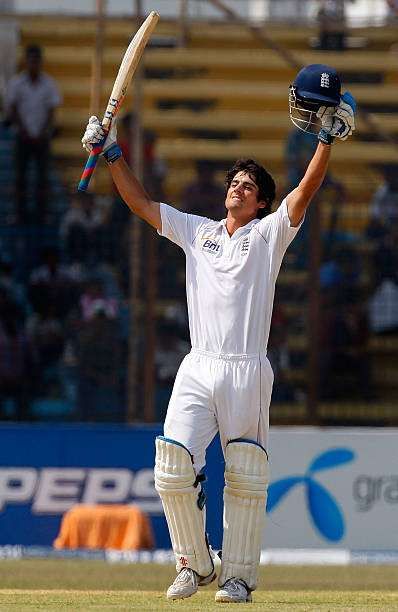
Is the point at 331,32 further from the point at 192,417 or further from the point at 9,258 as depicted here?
the point at 192,417

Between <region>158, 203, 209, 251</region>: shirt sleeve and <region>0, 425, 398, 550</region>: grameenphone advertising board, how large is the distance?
347 centimetres

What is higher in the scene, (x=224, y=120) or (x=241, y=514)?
(x=224, y=120)

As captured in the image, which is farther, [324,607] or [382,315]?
[382,315]

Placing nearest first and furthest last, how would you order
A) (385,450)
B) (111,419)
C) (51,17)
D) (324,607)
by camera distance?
(324,607), (385,450), (111,419), (51,17)

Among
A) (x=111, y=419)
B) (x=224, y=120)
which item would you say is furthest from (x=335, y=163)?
(x=111, y=419)

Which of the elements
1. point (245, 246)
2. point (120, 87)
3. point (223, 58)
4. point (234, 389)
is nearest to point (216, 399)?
Answer: point (234, 389)

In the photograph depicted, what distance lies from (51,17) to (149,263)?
148 inches

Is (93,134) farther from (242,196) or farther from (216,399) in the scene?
(216,399)

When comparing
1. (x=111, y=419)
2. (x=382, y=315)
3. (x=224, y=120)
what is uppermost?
(x=224, y=120)

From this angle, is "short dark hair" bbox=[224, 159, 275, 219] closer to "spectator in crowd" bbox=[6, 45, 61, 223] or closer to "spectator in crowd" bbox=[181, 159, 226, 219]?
"spectator in crowd" bbox=[181, 159, 226, 219]

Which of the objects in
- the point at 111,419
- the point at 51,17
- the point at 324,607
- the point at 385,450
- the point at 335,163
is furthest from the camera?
the point at 51,17

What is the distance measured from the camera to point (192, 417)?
6098 mm

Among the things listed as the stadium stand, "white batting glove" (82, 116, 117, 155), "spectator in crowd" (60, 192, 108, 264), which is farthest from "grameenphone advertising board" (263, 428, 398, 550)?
"white batting glove" (82, 116, 117, 155)

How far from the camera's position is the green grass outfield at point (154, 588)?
19.3 ft
